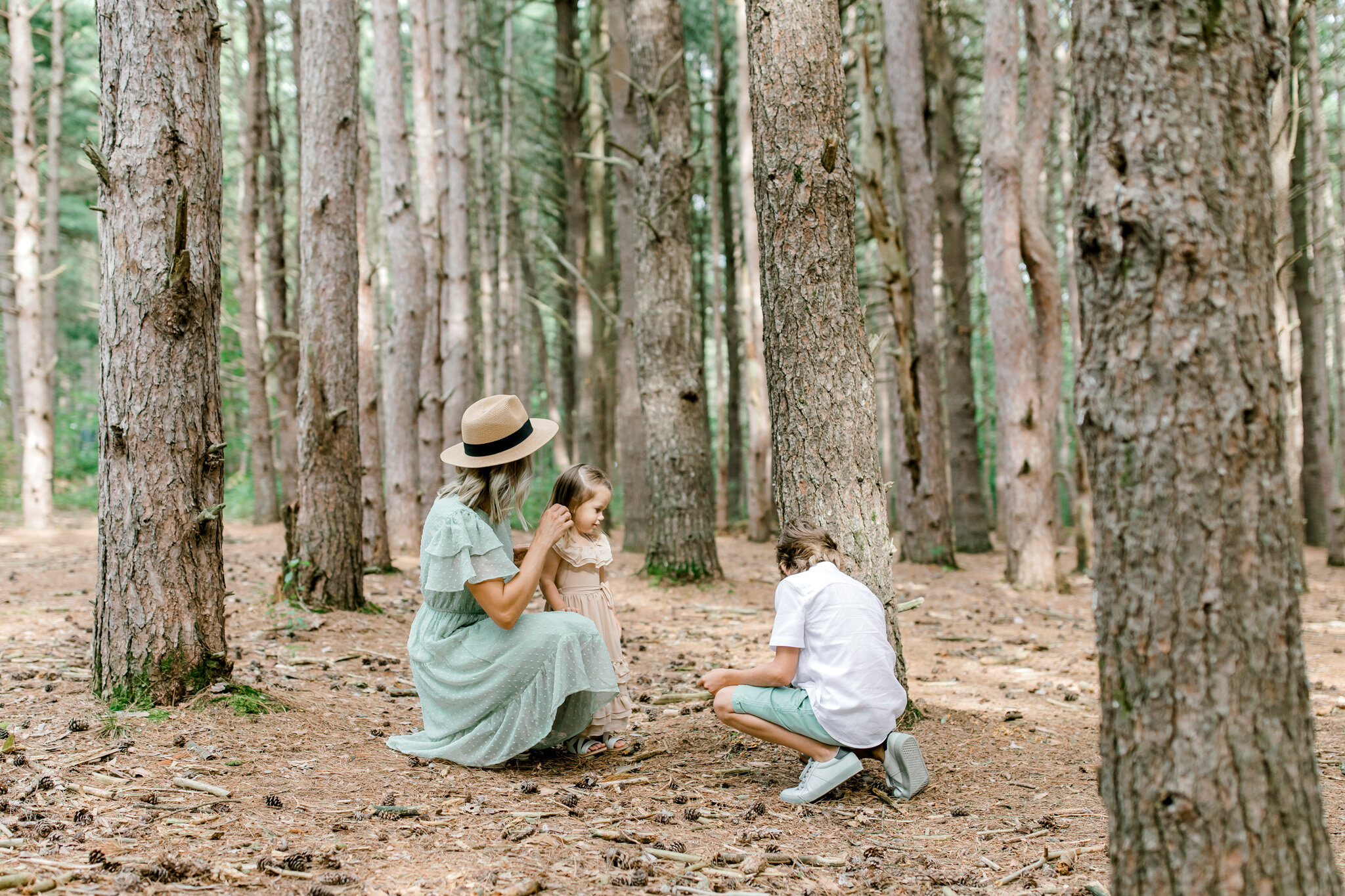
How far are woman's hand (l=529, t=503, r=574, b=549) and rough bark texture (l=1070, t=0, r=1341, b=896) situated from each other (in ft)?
8.22

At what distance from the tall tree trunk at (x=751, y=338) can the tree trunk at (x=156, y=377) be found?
8.30 meters

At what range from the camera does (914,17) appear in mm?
11797

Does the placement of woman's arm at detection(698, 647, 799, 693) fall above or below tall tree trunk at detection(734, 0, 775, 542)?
below

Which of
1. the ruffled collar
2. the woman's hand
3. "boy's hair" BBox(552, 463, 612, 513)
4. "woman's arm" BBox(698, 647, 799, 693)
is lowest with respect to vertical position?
"woman's arm" BBox(698, 647, 799, 693)

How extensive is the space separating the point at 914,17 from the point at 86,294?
99.7 ft

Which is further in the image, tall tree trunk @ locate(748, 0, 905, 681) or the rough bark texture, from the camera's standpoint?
tall tree trunk @ locate(748, 0, 905, 681)

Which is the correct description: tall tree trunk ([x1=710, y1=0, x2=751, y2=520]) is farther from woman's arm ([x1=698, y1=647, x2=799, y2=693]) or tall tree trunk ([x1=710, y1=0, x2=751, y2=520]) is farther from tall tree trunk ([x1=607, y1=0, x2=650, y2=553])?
woman's arm ([x1=698, y1=647, x2=799, y2=693])

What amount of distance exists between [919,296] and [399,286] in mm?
6403

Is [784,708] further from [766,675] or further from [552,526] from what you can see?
[552,526]

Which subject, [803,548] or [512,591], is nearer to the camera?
[803,548]

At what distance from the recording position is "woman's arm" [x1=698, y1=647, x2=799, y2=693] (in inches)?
154

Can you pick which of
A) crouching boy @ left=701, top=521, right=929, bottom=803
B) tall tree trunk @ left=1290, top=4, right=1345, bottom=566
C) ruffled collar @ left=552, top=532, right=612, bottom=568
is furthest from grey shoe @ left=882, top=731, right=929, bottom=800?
tall tree trunk @ left=1290, top=4, right=1345, bottom=566

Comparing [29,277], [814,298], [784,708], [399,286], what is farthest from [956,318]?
[29,277]

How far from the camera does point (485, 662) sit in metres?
4.28
